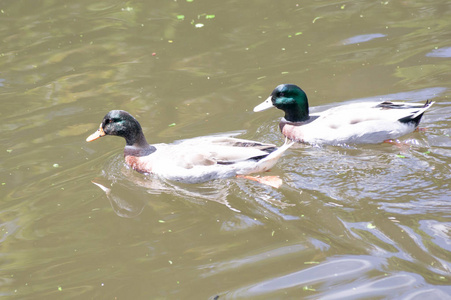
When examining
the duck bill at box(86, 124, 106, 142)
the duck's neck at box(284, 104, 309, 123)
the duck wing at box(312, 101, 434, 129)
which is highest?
the duck bill at box(86, 124, 106, 142)

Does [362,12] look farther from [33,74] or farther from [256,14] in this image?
[33,74]

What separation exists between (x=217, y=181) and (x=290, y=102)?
172 centimetres

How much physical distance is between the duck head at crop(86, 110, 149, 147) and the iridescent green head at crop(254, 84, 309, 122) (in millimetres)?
1580

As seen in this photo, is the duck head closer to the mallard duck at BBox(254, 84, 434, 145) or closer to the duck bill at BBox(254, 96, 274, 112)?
the duck bill at BBox(254, 96, 274, 112)

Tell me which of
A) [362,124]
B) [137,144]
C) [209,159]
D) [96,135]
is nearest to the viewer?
[209,159]

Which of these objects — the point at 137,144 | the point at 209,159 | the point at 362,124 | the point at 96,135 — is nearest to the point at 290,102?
the point at 362,124

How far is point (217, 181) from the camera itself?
289 inches

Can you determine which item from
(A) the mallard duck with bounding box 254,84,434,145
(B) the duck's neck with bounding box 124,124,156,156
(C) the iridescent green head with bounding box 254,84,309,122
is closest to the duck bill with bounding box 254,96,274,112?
(C) the iridescent green head with bounding box 254,84,309,122

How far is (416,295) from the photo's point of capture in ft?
15.7

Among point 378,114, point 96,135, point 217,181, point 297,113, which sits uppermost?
point 96,135

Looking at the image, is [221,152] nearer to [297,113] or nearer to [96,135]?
[297,113]

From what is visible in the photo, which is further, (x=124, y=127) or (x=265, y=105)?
(x=265, y=105)

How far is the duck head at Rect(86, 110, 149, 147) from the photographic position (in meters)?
7.95

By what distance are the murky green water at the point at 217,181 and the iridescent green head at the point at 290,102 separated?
0.36 meters
